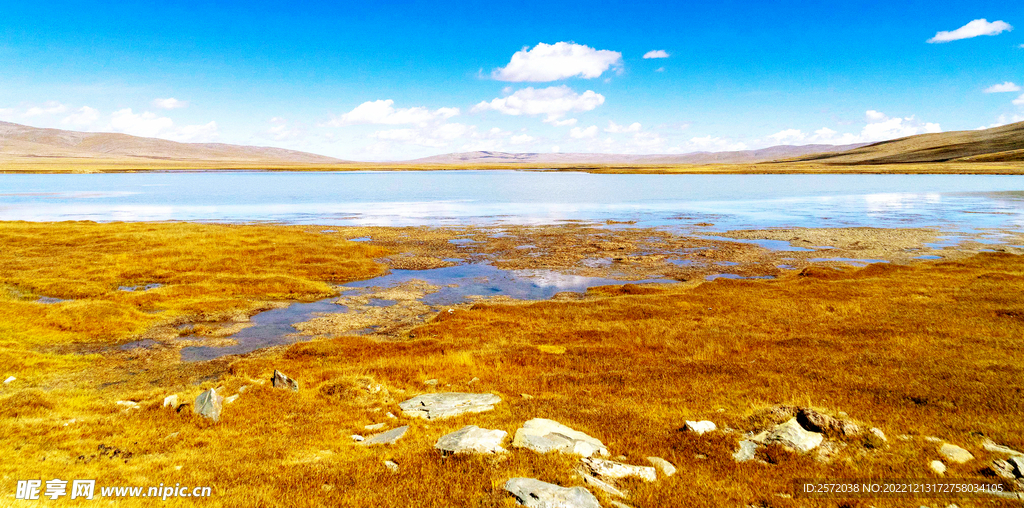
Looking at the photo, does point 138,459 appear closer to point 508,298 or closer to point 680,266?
point 508,298

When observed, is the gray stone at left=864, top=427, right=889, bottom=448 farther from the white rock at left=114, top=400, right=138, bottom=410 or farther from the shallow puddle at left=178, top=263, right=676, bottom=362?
the shallow puddle at left=178, top=263, right=676, bottom=362

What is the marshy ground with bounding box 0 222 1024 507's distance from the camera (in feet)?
30.3

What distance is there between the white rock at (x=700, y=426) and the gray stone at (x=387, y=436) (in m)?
5.98

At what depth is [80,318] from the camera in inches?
876

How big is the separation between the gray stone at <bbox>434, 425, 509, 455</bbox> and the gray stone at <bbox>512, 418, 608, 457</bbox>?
37cm

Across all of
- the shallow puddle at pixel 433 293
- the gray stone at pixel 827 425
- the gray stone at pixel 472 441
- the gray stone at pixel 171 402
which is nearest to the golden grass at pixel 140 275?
the shallow puddle at pixel 433 293

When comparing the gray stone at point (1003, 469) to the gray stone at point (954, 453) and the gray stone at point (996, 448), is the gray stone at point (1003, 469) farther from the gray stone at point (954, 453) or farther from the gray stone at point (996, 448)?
the gray stone at point (996, 448)

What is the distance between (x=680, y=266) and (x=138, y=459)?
3302cm

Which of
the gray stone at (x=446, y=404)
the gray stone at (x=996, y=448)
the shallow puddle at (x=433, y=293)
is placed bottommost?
the shallow puddle at (x=433, y=293)

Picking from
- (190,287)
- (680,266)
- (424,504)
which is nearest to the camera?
(424,504)

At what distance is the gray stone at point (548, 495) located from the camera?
7961mm

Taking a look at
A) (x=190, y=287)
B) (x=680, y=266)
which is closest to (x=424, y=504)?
(x=190, y=287)

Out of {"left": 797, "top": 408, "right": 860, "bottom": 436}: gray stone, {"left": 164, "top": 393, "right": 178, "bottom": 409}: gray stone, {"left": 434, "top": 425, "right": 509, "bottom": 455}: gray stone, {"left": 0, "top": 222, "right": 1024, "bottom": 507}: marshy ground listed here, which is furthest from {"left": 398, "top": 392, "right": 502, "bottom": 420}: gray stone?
{"left": 797, "top": 408, "right": 860, "bottom": 436}: gray stone

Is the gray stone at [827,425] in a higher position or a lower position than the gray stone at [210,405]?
higher
